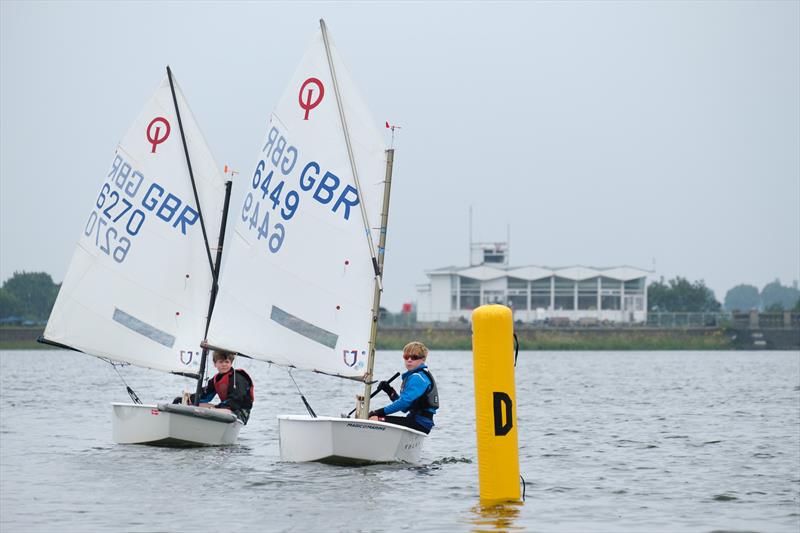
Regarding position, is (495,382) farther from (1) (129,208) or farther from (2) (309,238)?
(1) (129,208)

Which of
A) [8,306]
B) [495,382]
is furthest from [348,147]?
[8,306]

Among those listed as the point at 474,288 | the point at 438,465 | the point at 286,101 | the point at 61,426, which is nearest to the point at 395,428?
the point at 438,465

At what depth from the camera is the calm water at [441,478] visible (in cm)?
1470

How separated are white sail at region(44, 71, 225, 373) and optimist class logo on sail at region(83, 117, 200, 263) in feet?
0.06

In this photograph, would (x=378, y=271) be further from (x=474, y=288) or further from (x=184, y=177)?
(x=474, y=288)

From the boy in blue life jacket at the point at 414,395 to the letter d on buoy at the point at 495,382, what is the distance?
11.5ft

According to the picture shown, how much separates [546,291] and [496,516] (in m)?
105

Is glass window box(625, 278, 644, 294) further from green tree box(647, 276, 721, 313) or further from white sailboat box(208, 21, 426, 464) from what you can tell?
white sailboat box(208, 21, 426, 464)

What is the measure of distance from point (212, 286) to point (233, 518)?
969 centimetres

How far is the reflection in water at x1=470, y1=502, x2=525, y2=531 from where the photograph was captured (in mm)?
13867

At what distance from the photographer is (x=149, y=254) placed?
81.2 feet

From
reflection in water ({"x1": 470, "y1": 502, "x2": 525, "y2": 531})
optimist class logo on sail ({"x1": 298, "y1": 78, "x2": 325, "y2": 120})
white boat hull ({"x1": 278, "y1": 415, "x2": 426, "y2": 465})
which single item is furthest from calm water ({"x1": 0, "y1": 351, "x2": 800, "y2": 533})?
optimist class logo on sail ({"x1": 298, "y1": 78, "x2": 325, "y2": 120})

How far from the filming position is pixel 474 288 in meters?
120

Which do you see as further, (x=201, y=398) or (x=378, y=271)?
(x=201, y=398)
